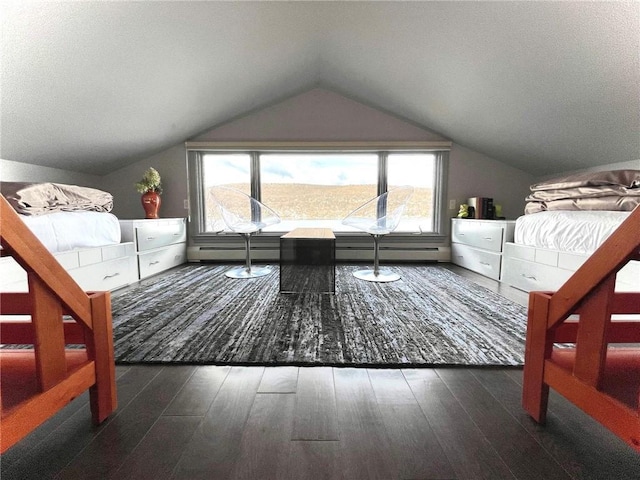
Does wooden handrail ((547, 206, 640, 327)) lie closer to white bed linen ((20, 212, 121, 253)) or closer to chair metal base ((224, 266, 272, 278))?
chair metal base ((224, 266, 272, 278))

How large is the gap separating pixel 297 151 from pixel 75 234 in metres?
2.58

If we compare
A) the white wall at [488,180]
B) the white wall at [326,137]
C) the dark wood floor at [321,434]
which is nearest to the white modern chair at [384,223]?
the white wall at [326,137]

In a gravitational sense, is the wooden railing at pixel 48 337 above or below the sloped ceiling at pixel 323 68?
below

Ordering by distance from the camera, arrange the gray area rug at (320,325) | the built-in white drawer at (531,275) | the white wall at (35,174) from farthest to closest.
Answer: the white wall at (35,174), the built-in white drawer at (531,275), the gray area rug at (320,325)

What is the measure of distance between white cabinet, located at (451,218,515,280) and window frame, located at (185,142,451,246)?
282mm

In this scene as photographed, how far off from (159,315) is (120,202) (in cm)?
270

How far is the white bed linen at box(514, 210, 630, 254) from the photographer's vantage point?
1831 millimetres

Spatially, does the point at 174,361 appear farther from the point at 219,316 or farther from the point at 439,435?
the point at 439,435

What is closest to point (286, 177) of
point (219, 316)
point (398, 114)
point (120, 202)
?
point (398, 114)

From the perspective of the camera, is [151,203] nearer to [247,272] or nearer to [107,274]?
[107,274]

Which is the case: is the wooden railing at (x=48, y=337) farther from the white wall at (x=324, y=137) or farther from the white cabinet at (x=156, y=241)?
the white wall at (x=324, y=137)

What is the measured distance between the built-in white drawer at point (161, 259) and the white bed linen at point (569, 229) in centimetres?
371

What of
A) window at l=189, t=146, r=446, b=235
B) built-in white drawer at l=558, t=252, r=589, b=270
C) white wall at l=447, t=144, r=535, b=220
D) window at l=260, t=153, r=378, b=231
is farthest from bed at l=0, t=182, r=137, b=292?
white wall at l=447, t=144, r=535, b=220

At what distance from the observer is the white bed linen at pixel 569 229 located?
1.83 metres
